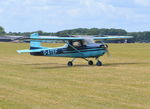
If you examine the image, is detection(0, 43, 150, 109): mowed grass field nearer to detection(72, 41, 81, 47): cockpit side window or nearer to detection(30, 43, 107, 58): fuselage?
detection(30, 43, 107, 58): fuselage

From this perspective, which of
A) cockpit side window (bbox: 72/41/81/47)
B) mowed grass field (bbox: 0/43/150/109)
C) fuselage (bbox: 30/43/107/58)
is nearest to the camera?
mowed grass field (bbox: 0/43/150/109)

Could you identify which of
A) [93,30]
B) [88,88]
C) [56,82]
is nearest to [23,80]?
[56,82]

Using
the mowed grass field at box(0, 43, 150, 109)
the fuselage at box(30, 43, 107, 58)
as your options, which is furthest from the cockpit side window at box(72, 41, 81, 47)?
the mowed grass field at box(0, 43, 150, 109)

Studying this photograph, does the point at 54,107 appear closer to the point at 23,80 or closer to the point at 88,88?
the point at 88,88

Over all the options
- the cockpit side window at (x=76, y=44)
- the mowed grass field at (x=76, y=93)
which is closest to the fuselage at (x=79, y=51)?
the cockpit side window at (x=76, y=44)

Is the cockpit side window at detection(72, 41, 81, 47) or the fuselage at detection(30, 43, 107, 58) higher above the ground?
the cockpit side window at detection(72, 41, 81, 47)

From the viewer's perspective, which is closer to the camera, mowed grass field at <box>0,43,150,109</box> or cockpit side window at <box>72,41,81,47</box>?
mowed grass field at <box>0,43,150,109</box>

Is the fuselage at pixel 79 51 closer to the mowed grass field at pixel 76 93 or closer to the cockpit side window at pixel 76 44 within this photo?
the cockpit side window at pixel 76 44

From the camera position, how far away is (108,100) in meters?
10.1

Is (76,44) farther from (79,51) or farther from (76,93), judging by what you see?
(76,93)

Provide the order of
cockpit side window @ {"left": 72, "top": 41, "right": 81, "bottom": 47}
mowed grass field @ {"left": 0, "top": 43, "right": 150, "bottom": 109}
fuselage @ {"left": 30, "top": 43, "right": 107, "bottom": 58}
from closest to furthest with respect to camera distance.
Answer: mowed grass field @ {"left": 0, "top": 43, "right": 150, "bottom": 109} → fuselage @ {"left": 30, "top": 43, "right": 107, "bottom": 58} → cockpit side window @ {"left": 72, "top": 41, "right": 81, "bottom": 47}

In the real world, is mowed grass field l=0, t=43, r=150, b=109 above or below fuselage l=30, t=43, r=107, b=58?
below

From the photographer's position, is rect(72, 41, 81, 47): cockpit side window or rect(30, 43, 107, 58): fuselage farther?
rect(72, 41, 81, 47): cockpit side window

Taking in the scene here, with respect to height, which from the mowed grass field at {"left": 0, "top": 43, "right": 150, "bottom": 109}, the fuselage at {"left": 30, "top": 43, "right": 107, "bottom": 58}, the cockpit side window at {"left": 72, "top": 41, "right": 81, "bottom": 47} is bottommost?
the mowed grass field at {"left": 0, "top": 43, "right": 150, "bottom": 109}
